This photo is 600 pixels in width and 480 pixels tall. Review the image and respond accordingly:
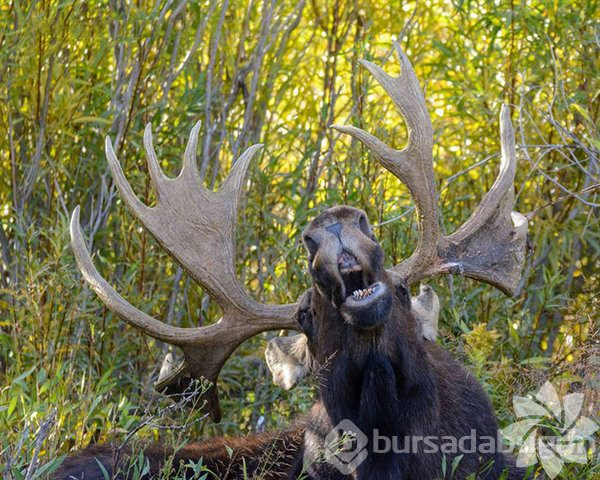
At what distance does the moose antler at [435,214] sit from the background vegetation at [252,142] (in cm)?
87

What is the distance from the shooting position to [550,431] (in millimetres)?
5875

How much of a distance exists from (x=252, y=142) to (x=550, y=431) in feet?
11.0

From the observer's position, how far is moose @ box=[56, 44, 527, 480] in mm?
5219

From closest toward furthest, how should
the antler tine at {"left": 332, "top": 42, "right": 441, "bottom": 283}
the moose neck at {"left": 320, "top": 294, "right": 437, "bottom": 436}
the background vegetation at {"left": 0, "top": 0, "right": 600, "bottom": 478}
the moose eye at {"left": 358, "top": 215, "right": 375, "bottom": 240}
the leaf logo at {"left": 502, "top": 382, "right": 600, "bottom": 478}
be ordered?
the moose eye at {"left": 358, "top": 215, "right": 375, "bottom": 240}, the moose neck at {"left": 320, "top": 294, "right": 437, "bottom": 436}, the leaf logo at {"left": 502, "top": 382, "right": 600, "bottom": 478}, the antler tine at {"left": 332, "top": 42, "right": 441, "bottom": 283}, the background vegetation at {"left": 0, "top": 0, "right": 600, "bottom": 478}

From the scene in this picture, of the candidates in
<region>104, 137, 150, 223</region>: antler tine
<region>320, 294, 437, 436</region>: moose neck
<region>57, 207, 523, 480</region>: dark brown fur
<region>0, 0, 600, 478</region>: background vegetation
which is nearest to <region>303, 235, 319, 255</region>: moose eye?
<region>57, 207, 523, 480</region>: dark brown fur

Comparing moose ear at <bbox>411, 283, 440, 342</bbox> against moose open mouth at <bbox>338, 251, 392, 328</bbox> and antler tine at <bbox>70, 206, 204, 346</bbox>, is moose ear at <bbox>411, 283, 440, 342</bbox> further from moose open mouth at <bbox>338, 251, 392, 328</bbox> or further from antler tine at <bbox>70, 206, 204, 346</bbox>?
antler tine at <bbox>70, 206, 204, 346</bbox>

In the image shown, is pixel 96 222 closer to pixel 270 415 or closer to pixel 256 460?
pixel 270 415

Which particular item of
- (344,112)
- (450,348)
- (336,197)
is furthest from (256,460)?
(344,112)

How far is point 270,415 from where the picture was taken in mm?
7574

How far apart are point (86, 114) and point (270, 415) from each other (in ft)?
7.31

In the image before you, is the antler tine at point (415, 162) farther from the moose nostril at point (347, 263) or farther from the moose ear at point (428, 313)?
the moose nostril at point (347, 263)
